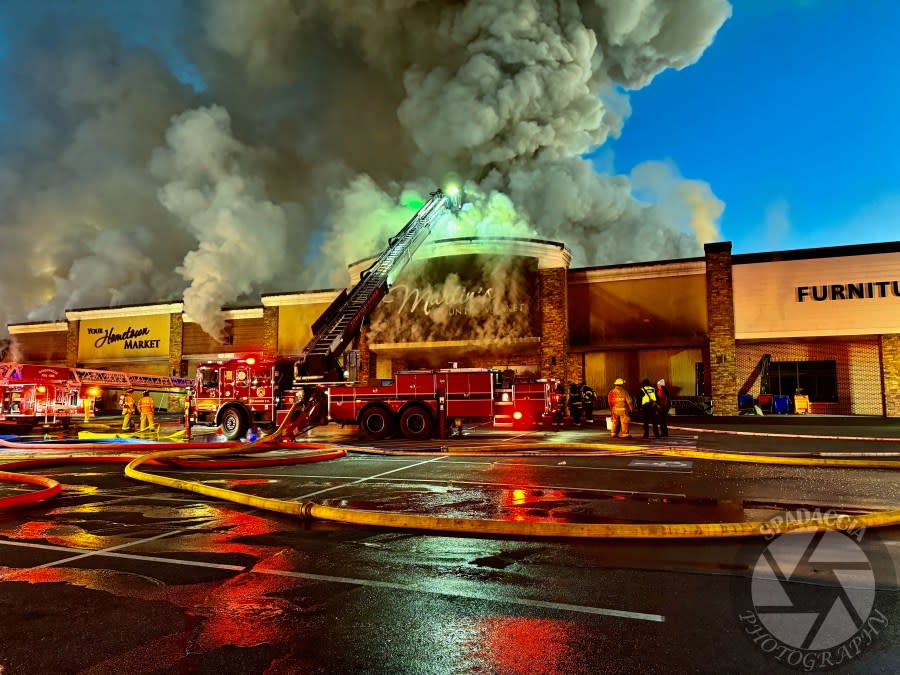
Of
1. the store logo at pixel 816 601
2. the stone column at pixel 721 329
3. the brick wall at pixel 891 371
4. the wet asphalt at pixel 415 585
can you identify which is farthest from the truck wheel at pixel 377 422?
the brick wall at pixel 891 371

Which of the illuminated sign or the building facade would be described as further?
the building facade

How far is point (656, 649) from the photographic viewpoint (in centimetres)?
287

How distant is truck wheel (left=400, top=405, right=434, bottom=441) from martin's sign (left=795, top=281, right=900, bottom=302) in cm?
1525

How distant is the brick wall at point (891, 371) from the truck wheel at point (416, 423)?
668 inches

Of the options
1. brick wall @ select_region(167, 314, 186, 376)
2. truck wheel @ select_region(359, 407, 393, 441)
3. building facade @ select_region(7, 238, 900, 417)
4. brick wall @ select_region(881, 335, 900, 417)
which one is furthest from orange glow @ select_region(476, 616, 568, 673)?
brick wall @ select_region(167, 314, 186, 376)

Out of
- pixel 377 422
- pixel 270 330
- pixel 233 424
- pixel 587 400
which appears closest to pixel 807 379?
pixel 587 400

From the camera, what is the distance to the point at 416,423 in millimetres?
15047

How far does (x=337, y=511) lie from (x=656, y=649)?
3.52 meters

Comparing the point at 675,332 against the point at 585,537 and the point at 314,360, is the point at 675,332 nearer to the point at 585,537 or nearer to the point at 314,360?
the point at 314,360

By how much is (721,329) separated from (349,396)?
46.9 ft

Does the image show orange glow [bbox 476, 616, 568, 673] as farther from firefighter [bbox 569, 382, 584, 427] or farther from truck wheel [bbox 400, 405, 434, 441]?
firefighter [bbox 569, 382, 584, 427]

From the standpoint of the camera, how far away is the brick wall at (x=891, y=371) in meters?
20.9

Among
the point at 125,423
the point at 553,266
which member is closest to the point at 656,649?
the point at 125,423

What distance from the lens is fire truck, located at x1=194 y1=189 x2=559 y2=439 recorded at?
15.0 metres
